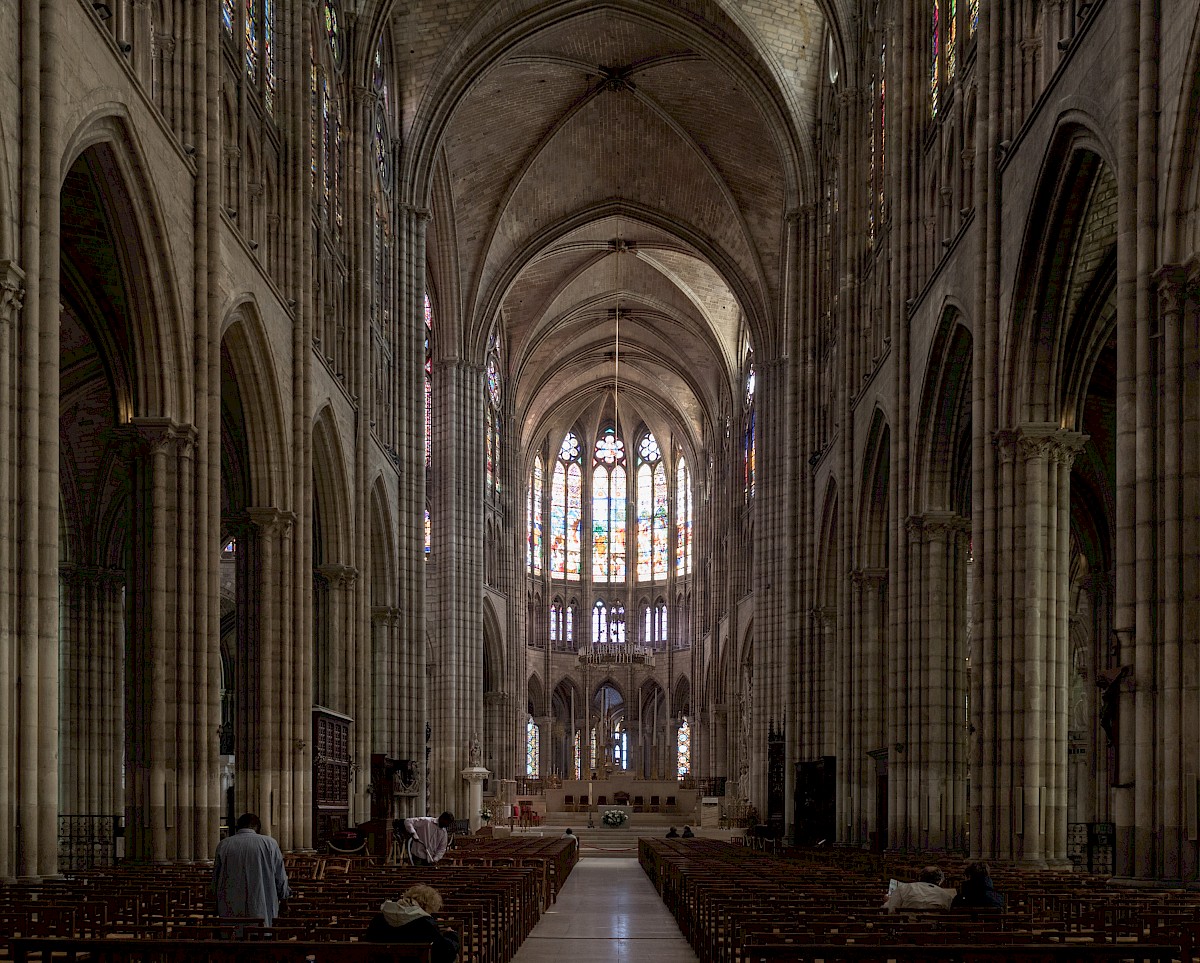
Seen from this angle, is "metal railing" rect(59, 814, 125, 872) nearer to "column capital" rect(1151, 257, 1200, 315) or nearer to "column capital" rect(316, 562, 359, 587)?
"column capital" rect(316, 562, 359, 587)

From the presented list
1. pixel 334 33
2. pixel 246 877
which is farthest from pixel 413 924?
pixel 334 33

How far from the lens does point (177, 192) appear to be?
19.5 meters

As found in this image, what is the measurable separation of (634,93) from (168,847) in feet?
103

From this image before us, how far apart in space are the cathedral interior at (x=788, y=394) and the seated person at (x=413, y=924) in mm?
6582

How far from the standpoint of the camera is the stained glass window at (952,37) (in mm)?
24016

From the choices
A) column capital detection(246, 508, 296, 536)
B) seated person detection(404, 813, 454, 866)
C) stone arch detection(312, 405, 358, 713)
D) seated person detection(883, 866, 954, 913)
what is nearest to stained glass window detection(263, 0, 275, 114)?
stone arch detection(312, 405, 358, 713)

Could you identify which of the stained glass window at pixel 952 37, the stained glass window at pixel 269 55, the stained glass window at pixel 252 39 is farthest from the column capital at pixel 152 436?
the stained glass window at pixel 952 37

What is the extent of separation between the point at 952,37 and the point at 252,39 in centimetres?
1218

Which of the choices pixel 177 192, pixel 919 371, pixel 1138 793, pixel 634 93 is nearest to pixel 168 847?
pixel 177 192

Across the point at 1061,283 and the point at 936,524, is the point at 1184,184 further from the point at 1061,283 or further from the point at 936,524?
the point at 936,524

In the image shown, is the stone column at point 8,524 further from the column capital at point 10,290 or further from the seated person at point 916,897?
the seated person at point 916,897

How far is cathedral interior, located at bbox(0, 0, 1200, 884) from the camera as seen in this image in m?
14.0

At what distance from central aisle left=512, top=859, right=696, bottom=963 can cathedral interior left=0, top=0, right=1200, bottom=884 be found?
4719mm

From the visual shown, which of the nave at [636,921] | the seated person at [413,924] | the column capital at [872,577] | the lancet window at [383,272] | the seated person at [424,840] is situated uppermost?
the lancet window at [383,272]
